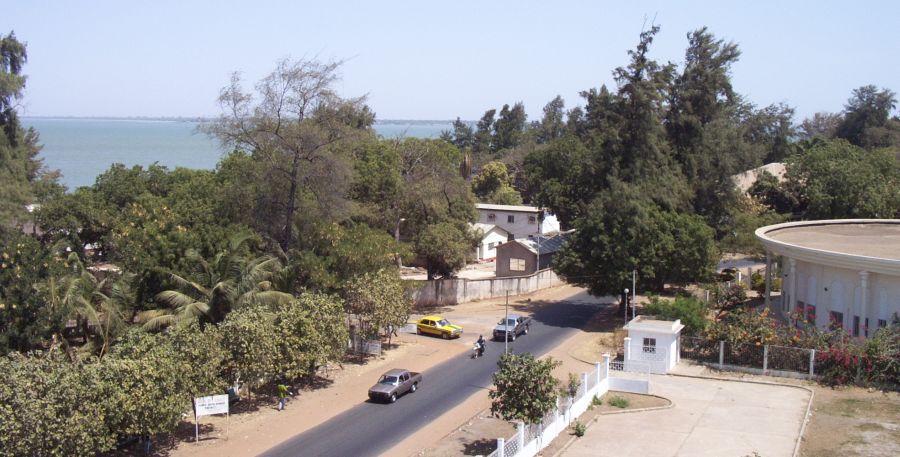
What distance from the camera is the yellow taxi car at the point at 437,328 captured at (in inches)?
1641

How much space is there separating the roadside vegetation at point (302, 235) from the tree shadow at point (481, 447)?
41.3 inches

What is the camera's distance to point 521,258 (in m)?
58.2

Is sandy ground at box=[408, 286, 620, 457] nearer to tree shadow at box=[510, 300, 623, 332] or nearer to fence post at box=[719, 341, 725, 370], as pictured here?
fence post at box=[719, 341, 725, 370]

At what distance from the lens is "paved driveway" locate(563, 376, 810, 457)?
2559 centimetres

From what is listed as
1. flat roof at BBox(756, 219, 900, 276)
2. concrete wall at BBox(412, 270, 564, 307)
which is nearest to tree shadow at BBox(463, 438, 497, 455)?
flat roof at BBox(756, 219, 900, 276)

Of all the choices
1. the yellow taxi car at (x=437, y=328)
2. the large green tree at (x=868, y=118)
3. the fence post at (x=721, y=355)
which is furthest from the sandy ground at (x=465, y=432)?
the large green tree at (x=868, y=118)

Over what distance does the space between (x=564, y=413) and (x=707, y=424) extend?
16.6ft

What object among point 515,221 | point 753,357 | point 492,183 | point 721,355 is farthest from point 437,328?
point 492,183

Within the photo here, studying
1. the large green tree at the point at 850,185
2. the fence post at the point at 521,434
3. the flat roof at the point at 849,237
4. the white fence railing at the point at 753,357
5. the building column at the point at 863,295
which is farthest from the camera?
the large green tree at the point at 850,185

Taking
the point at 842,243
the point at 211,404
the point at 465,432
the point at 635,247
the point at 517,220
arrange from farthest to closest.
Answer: the point at 517,220 → the point at 635,247 → the point at 842,243 → the point at 465,432 → the point at 211,404

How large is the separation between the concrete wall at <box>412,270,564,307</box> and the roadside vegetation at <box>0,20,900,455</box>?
154cm

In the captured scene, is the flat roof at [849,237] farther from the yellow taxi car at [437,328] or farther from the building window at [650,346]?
the yellow taxi car at [437,328]

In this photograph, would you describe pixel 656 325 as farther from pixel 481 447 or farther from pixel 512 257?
pixel 512 257

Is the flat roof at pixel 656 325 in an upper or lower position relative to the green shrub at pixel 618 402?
upper
